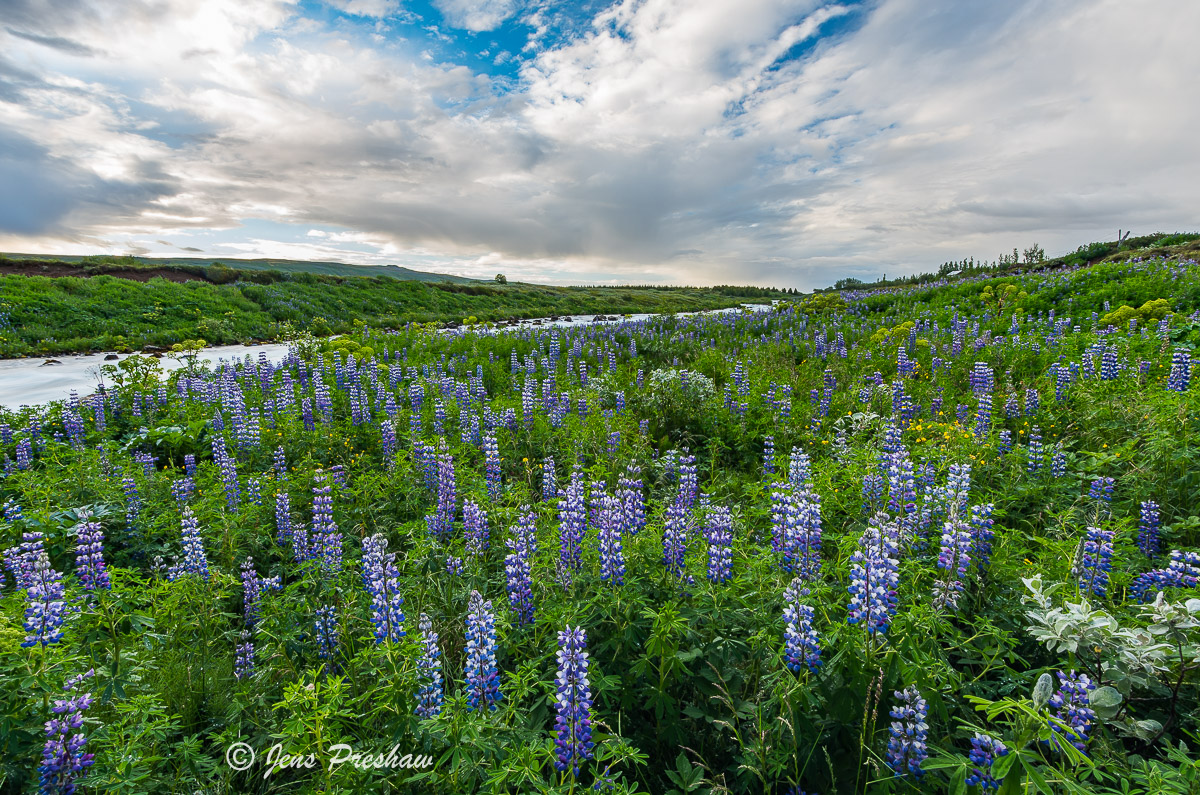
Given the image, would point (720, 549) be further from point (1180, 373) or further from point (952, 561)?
point (1180, 373)

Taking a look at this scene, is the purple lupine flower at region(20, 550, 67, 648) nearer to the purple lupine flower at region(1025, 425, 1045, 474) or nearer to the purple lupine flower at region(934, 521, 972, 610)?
the purple lupine flower at region(934, 521, 972, 610)

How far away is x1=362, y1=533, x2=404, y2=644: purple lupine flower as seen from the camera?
2.93 meters

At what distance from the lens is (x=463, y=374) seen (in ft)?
39.8

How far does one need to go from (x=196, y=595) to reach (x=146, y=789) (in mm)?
1592

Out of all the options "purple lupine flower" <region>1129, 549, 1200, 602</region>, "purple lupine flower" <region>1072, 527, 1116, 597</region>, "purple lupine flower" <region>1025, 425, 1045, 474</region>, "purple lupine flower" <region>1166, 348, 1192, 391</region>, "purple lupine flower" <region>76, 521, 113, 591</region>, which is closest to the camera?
"purple lupine flower" <region>1129, 549, 1200, 602</region>

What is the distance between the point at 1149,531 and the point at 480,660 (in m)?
5.22

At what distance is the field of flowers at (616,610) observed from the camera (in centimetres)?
224

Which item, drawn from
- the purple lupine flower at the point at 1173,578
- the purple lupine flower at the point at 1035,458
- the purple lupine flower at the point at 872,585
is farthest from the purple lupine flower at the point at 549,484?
the purple lupine flower at the point at 1035,458

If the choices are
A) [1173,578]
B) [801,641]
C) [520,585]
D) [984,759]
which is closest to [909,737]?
[984,759]

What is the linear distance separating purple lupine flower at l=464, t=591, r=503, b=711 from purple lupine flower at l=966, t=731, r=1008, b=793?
81.0 inches

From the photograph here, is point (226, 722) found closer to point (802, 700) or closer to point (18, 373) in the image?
point (802, 700)

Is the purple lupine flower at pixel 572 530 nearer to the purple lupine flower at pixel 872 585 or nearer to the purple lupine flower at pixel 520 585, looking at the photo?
the purple lupine flower at pixel 520 585

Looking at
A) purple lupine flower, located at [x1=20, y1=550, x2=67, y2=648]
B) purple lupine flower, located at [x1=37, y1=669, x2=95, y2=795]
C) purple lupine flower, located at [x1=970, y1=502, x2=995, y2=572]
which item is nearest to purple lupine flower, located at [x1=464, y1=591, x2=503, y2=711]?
purple lupine flower, located at [x1=37, y1=669, x2=95, y2=795]
